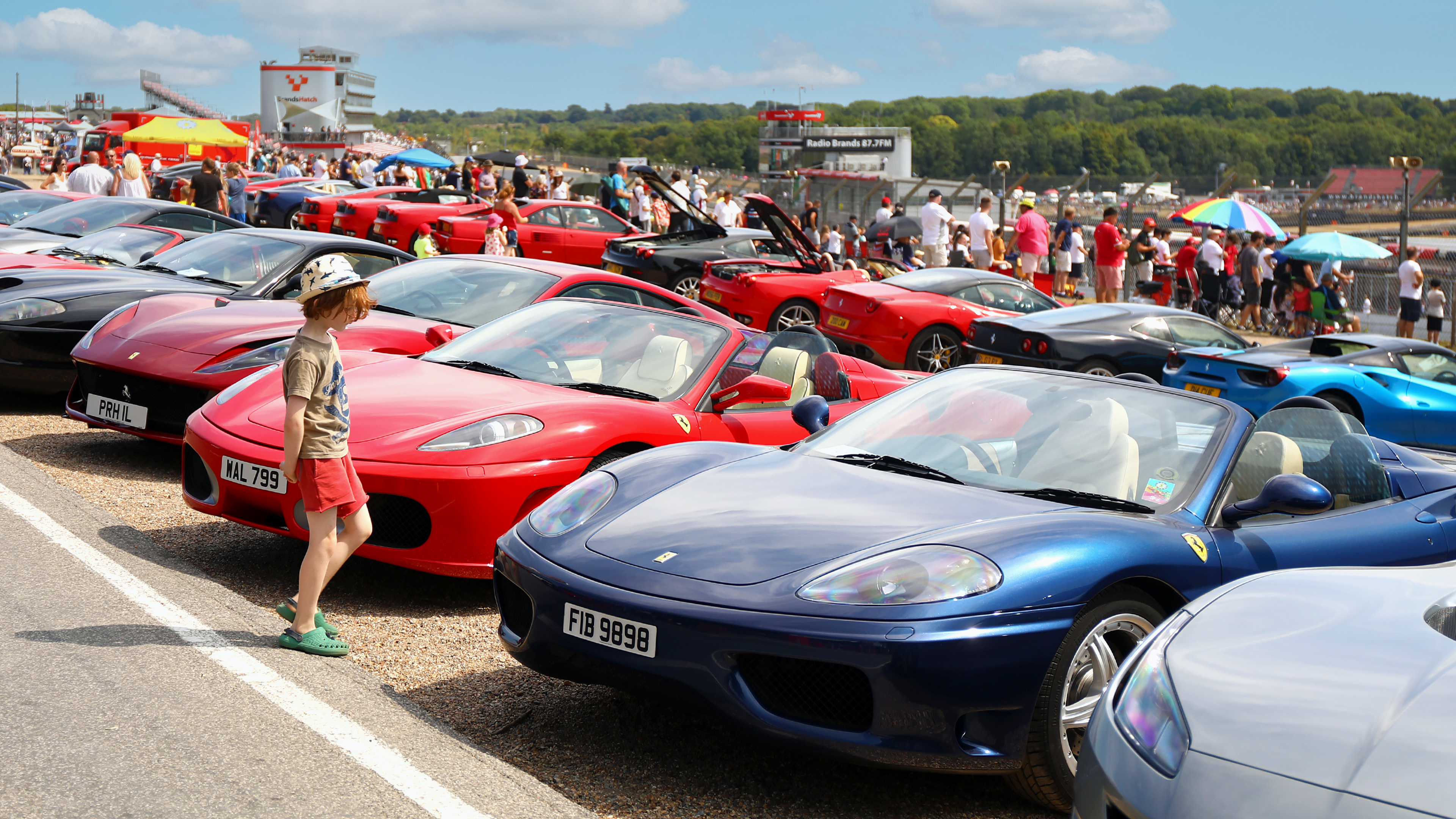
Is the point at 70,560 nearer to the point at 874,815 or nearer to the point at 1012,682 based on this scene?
the point at 874,815

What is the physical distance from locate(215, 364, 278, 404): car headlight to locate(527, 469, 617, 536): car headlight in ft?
6.66

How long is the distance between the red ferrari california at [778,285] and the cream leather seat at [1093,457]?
9.46 m

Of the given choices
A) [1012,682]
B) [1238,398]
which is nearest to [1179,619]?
[1012,682]

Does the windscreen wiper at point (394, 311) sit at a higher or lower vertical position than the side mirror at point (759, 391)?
higher

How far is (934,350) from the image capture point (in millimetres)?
12938

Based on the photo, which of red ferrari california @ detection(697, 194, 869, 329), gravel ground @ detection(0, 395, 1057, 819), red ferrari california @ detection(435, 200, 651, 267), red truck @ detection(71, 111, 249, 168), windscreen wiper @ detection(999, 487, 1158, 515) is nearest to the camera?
A: gravel ground @ detection(0, 395, 1057, 819)

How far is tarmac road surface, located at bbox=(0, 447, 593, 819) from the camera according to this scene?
2.95 meters

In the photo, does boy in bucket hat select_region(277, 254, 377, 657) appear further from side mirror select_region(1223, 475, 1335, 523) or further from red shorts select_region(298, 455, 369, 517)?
side mirror select_region(1223, 475, 1335, 523)

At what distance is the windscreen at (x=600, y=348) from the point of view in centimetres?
564

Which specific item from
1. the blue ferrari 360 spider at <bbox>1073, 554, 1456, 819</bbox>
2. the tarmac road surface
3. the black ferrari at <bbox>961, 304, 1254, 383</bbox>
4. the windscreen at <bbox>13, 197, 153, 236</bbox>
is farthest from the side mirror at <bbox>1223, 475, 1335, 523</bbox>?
the windscreen at <bbox>13, 197, 153, 236</bbox>

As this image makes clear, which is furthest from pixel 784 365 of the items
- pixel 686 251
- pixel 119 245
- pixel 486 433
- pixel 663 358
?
pixel 686 251

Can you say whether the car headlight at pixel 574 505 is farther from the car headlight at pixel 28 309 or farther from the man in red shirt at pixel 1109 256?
the man in red shirt at pixel 1109 256

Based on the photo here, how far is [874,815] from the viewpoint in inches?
128

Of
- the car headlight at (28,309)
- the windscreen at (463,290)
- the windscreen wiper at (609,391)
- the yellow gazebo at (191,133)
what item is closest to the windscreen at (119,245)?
the car headlight at (28,309)
